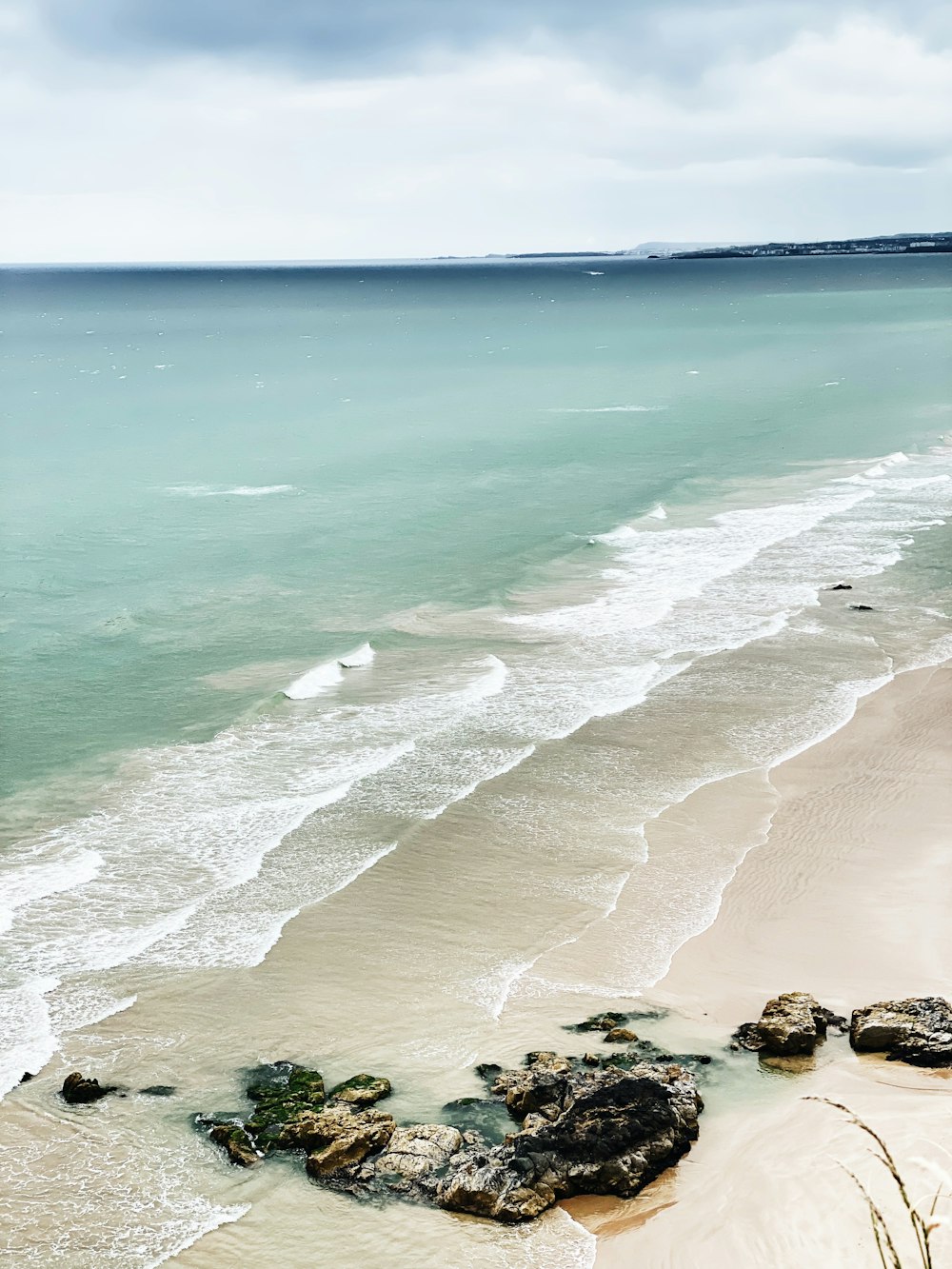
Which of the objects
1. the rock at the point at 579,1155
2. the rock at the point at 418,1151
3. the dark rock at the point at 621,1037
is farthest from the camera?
the dark rock at the point at 621,1037

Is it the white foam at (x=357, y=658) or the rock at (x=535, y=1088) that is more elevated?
the white foam at (x=357, y=658)

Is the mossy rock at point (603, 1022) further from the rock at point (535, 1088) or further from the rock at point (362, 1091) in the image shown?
the rock at point (362, 1091)

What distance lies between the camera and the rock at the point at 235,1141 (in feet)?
31.7

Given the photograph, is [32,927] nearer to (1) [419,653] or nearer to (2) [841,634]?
(1) [419,653]

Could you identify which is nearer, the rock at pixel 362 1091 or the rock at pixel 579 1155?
the rock at pixel 579 1155

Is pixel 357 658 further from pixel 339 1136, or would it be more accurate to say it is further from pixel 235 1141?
pixel 339 1136

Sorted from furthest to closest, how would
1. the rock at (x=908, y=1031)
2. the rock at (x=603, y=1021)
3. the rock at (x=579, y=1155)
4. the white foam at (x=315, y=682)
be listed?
the white foam at (x=315, y=682) < the rock at (x=603, y=1021) < the rock at (x=908, y=1031) < the rock at (x=579, y=1155)

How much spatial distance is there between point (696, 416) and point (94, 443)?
24.7m

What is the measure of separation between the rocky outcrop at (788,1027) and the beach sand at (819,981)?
17 centimetres

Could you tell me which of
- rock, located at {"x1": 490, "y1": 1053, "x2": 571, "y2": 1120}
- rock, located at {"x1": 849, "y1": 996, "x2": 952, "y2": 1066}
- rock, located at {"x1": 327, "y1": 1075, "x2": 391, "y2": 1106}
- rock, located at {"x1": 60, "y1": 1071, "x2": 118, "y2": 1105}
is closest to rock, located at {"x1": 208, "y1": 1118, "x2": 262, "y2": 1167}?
rock, located at {"x1": 327, "y1": 1075, "x2": 391, "y2": 1106}

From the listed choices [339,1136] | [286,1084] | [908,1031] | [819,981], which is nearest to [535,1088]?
[339,1136]

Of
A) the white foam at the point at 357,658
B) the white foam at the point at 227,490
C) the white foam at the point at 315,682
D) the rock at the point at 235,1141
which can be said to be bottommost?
the rock at the point at 235,1141

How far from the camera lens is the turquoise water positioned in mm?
24250

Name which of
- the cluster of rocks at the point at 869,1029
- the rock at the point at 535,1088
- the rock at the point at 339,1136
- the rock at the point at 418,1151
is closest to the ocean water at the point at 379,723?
the rock at the point at 339,1136
